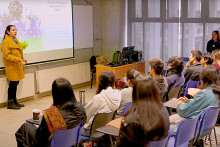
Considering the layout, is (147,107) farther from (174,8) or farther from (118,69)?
(174,8)

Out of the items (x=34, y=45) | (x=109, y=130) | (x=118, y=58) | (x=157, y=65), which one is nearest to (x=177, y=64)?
(x=157, y=65)

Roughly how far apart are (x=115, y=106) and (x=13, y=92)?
3.66 m

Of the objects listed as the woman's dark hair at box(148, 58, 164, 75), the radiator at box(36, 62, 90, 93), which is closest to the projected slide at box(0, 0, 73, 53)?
the radiator at box(36, 62, 90, 93)

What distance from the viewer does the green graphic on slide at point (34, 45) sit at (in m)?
7.39

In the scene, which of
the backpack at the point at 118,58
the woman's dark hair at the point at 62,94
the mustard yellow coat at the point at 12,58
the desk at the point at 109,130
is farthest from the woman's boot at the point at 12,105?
the desk at the point at 109,130

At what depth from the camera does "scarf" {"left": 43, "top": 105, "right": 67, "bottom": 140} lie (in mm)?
3141

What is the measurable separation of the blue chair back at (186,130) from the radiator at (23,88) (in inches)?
185

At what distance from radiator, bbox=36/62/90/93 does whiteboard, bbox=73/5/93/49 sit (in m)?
0.56

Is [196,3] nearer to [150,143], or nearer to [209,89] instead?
[209,89]

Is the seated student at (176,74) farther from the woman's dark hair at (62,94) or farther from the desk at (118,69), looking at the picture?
the woman's dark hair at (62,94)

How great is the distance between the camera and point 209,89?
358 cm

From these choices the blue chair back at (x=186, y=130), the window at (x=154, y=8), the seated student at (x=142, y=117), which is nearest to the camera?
the seated student at (x=142, y=117)

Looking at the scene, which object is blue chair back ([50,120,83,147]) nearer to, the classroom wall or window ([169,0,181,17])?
the classroom wall

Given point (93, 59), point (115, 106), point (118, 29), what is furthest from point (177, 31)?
point (115, 106)
